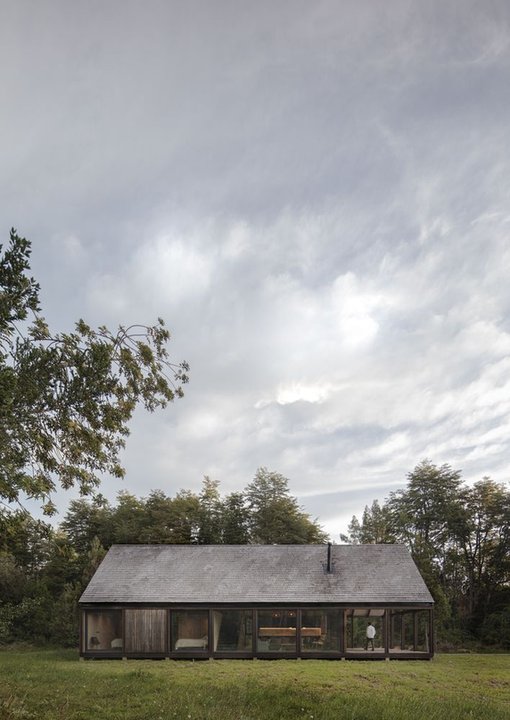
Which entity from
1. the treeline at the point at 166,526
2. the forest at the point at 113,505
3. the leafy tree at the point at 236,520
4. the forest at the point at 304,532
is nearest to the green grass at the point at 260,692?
the forest at the point at 113,505

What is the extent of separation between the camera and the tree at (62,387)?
12.7m

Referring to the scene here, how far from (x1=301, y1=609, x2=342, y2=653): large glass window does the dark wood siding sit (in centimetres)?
609

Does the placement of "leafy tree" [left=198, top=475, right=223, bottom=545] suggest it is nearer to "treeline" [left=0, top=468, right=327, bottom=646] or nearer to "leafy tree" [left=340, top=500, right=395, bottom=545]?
"treeline" [left=0, top=468, right=327, bottom=646]

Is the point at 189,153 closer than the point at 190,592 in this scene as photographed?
Yes

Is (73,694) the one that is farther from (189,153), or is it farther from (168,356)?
(189,153)

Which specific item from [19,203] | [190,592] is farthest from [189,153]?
[190,592]

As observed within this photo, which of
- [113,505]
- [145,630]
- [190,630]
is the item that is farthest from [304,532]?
[145,630]

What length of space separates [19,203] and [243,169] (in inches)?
276

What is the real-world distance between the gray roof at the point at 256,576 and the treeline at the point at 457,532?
1251 centimetres

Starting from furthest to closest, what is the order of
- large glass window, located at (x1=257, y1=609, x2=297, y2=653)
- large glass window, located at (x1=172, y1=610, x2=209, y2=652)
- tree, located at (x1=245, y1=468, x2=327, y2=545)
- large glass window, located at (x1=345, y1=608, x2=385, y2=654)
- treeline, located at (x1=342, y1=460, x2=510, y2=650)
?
tree, located at (x1=245, y1=468, x2=327, y2=545) < treeline, located at (x1=342, y1=460, x2=510, y2=650) < large glass window, located at (x1=345, y1=608, x2=385, y2=654) < large glass window, located at (x1=172, y1=610, x2=209, y2=652) < large glass window, located at (x1=257, y1=609, x2=297, y2=653)

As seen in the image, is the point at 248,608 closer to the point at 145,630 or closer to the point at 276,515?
the point at 145,630

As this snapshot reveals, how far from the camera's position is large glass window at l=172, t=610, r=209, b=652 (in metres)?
27.0

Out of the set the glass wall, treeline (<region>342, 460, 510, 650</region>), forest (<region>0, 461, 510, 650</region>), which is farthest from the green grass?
treeline (<region>342, 460, 510, 650</region>)

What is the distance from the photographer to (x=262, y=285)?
74.4 ft
